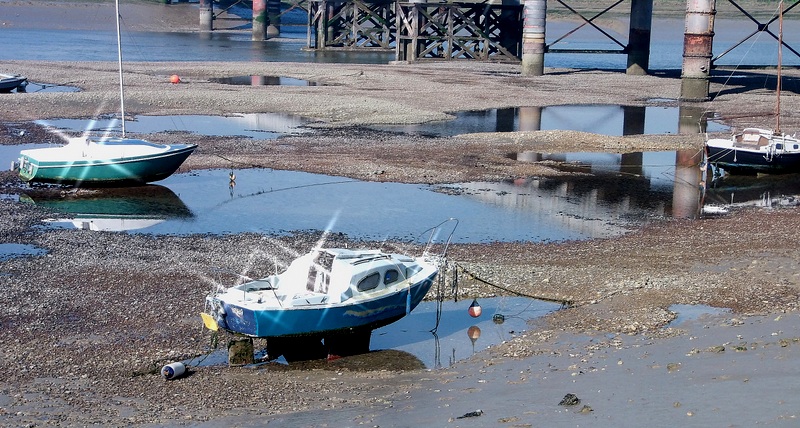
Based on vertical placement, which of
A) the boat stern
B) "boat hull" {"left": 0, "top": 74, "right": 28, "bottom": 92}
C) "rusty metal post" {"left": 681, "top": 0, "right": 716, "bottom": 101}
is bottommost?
the boat stern

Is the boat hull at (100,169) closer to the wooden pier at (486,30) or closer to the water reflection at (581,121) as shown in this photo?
the water reflection at (581,121)

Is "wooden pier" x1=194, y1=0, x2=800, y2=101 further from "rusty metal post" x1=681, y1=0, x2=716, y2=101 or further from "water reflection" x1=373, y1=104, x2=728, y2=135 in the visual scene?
"water reflection" x1=373, y1=104, x2=728, y2=135

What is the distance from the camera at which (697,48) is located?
1981 inches

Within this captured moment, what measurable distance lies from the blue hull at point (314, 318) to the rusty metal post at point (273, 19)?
96.0 metres

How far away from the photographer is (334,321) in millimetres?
15336

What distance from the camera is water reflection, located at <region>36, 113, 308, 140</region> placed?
38250 millimetres

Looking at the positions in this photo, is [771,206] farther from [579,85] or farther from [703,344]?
[579,85]

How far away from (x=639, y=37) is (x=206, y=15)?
6394 cm

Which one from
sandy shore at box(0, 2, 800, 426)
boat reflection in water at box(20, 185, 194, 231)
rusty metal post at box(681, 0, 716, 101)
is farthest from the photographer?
rusty metal post at box(681, 0, 716, 101)

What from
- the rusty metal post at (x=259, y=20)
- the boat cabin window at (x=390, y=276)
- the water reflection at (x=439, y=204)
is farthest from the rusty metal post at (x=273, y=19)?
the boat cabin window at (x=390, y=276)

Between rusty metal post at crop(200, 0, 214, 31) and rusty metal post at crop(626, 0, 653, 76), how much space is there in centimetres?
6282

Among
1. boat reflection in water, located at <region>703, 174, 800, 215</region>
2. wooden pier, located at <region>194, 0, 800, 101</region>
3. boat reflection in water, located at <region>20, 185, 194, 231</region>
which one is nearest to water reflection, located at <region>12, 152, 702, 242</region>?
boat reflection in water, located at <region>20, 185, 194, 231</region>

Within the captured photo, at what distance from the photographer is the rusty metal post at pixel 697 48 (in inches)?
1946

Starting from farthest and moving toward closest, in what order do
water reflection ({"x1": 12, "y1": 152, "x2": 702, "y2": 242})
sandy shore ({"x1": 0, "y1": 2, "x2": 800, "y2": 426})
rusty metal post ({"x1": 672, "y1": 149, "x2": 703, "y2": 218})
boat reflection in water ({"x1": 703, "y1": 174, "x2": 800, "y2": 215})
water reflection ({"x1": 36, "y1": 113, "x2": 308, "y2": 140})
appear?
water reflection ({"x1": 36, "y1": 113, "x2": 308, "y2": 140}) < boat reflection in water ({"x1": 703, "y1": 174, "x2": 800, "y2": 215}) < rusty metal post ({"x1": 672, "y1": 149, "x2": 703, "y2": 218}) < water reflection ({"x1": 12, "y1": 152, "x2": 702, "y2": 242}) < sandy shore ({"x1": 0, "y1": 2, "x2": 800, "y2": 426})
